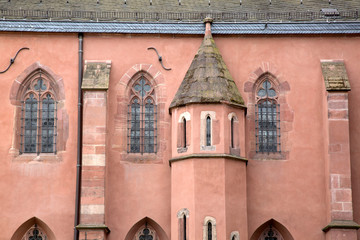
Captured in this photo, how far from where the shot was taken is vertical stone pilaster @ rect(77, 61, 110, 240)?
2702 centimetres

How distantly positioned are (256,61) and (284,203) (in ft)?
16.8

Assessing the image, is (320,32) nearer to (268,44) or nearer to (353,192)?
(268,44)

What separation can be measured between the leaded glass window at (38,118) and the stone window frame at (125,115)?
2.06 metres

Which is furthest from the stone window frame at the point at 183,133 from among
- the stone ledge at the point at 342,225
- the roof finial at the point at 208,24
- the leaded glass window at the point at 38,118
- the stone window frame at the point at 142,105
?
the stone ledge at the point at 342,225

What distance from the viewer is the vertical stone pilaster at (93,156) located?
2702cm

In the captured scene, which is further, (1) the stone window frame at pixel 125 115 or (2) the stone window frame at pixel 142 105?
(2) the stone window frame at pixel 142 105

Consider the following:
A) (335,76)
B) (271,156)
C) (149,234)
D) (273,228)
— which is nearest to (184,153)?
(149,234)

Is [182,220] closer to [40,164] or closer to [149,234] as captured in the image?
[149,234]

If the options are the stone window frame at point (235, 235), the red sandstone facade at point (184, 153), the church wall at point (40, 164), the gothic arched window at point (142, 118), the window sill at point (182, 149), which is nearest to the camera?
the stone window frame at point (235, 235)

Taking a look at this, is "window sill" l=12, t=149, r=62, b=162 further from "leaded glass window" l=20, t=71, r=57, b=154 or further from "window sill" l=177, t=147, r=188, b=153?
"window sill" l=177, t=147, r=188, b=153

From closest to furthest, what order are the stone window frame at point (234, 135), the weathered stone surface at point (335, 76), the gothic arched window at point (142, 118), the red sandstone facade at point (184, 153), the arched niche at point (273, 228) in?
the red sandstone facade at point (184, 153) → the stone window frame at point (234, 135) → the arched niche at point (273, 228) → the weathered stone surface at point (335, 76) → the gothic arched window at point (142, 118)

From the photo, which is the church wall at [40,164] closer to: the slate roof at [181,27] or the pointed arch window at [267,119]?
the slate roof at [181,27]

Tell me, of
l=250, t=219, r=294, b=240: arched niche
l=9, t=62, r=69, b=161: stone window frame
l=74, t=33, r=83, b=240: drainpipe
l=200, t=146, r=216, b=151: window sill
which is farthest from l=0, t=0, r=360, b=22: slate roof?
l=250, t=219, r=294, b=240: arched niche

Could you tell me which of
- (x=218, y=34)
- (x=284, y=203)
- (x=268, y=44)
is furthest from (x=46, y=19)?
(x=284, y=203)
